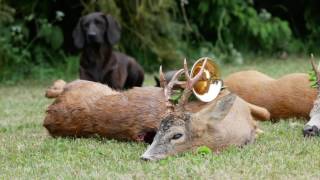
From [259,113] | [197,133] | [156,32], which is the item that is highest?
[197,133]

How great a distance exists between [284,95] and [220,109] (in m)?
1.99

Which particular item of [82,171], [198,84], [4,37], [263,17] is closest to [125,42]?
[4,37]

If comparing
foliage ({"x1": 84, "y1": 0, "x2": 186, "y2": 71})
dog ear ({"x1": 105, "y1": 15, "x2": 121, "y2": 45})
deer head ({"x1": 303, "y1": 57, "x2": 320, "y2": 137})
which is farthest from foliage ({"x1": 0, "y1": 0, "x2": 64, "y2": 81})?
deer head ({"x1": 303, "y1": 57, "x2": 320, "y2": 137})

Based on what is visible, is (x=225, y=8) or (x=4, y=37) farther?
(x=225, y=8)

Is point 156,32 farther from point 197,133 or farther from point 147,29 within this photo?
point 197,133

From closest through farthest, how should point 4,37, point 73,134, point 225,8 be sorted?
point 73,134 < point 4,37 < point 225,8

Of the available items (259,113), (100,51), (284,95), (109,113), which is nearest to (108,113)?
(109,113)

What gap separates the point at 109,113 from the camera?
7.43 m

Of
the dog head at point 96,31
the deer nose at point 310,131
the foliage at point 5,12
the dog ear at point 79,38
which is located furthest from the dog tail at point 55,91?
the foliage at point 5,12

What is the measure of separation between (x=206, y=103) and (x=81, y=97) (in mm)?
1351

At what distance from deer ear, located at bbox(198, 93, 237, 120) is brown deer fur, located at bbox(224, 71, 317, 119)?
1.91 metres

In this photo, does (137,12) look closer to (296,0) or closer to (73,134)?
(296,0)

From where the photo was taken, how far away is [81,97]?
7.78 meters

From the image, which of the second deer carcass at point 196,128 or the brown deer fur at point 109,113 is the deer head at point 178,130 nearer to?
the second deer carcass at point 196,128
